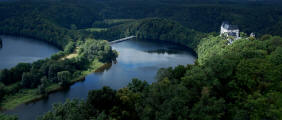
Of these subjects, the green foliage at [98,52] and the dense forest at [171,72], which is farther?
the green foliage at [98,52]

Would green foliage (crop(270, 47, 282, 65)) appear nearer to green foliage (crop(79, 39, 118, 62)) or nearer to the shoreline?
the shoreline

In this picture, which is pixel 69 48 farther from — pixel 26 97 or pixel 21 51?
pixel 26 97

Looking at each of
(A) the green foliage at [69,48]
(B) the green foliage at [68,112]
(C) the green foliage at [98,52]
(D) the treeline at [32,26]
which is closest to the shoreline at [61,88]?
(C) the green foliage at [98,52]

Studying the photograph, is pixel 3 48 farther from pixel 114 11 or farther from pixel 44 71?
pixel 114 11

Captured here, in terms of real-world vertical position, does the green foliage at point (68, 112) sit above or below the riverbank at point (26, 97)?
above

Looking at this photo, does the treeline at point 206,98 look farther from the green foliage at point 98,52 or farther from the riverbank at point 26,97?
the green foliage at point 98,52

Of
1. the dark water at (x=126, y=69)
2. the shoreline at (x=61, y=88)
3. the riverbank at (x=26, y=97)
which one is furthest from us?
the dark water at (x=126, y=69)

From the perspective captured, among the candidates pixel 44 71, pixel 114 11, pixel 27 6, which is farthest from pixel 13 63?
pixel 114 11

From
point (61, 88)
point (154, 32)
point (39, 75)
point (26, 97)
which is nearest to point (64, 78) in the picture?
point (61, 88)
